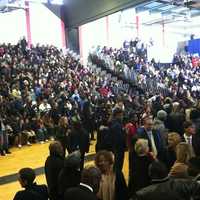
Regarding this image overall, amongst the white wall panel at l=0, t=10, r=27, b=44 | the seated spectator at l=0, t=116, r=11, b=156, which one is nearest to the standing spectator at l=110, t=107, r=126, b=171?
the seated spectator at l=0, t=116, r=11, b=156

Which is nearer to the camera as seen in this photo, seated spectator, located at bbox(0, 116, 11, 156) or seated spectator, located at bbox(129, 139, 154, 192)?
seated spectator, located at bbox(129, 139, 154, 192)

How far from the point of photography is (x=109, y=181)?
3.79 metres

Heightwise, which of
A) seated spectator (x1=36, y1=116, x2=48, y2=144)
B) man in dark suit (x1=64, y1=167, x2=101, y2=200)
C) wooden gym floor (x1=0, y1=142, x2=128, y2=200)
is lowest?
wooden gym floor (x1=0, y1=142, x2=128, y2=200)

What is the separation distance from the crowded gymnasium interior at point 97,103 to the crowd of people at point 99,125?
0.05 ft

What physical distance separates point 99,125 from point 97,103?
487 centimetres

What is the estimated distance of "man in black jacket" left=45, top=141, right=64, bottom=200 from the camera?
15.4 feet

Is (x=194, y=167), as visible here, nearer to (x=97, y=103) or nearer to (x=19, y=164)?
(x=19, y=164)

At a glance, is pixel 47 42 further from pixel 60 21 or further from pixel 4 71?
pixel 4 71

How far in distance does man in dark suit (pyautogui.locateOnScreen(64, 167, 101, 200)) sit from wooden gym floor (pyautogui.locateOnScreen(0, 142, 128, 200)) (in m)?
3.75

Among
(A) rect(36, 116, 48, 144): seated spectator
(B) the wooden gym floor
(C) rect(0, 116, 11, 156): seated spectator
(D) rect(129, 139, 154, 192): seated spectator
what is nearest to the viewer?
(D) rect(129, 139, 154, 192): seated spectator

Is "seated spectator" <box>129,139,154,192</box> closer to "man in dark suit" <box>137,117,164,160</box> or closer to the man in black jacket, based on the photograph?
the man in black jacket

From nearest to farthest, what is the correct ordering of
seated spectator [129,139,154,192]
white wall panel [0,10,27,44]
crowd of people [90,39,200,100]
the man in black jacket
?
seated spectator [129,139,154,192]
the man in black jacket
crowd of people [90,39,200,100]
white wall panel [0,10,27,44]

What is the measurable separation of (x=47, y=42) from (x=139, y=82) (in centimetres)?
601

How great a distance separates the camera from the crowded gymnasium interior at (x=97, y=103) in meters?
3.80
